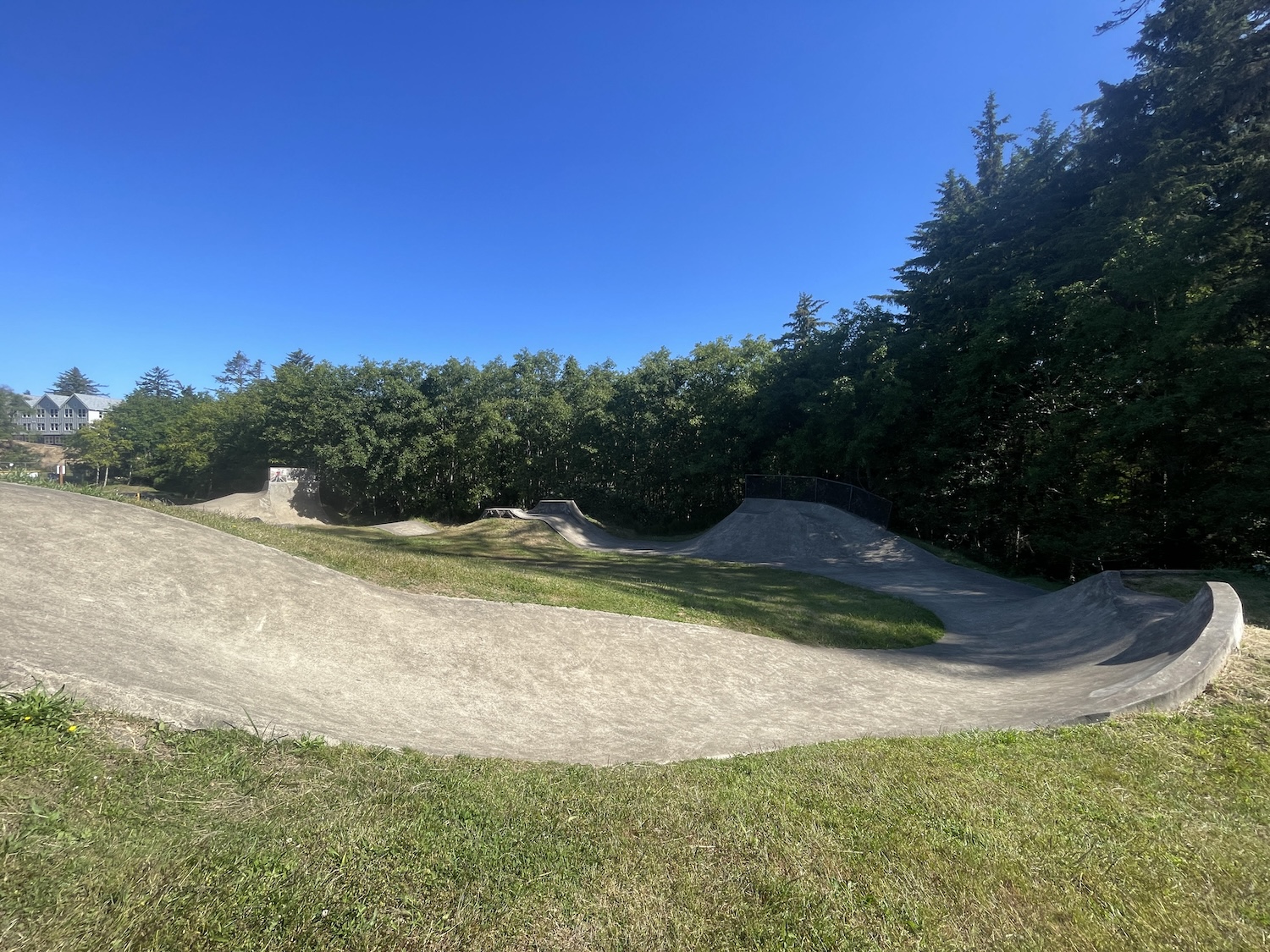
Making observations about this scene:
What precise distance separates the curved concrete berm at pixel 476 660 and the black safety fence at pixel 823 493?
1248 cm

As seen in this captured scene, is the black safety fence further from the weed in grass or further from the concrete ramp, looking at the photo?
the weed in grass

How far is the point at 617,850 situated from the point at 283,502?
137 feet

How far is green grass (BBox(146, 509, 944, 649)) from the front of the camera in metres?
10.8

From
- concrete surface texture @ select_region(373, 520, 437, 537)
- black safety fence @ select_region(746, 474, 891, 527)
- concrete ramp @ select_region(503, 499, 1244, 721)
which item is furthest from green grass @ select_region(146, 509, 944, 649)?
concrete surface texture @ select_region(373, 520, 437, 537)

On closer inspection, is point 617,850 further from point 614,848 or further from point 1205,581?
point 1205,581

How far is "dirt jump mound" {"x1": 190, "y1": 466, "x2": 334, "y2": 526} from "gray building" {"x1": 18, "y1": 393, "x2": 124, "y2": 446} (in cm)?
8733

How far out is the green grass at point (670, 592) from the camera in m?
10.8

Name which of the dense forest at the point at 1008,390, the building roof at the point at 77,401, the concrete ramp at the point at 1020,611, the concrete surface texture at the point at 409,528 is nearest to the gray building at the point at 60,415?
the building roof at the point at 77,401

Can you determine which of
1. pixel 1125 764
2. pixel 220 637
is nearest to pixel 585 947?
pixel 1125 764

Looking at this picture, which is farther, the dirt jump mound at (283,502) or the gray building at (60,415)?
the gray building at (60,415)

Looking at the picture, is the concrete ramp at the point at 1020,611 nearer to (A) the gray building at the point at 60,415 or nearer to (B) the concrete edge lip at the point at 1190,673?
(B) the concrete edge lip at the point at 1190,673

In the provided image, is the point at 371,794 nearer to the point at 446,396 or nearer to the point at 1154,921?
the point at 1154,921

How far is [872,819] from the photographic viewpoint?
341 cm

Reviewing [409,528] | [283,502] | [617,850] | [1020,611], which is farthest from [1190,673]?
[283,502]
